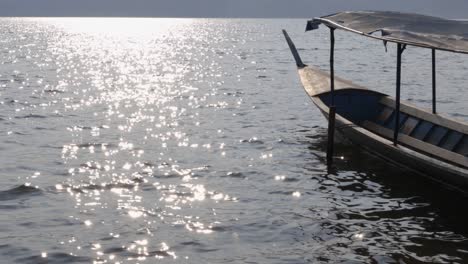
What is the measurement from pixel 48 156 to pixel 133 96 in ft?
52.7

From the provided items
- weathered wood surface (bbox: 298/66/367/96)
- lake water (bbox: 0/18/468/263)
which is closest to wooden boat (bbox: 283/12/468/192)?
weathered wood surface (bbox: 298/66/367/96)

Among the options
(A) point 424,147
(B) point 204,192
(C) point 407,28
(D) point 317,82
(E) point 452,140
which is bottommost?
(B) point 204,192

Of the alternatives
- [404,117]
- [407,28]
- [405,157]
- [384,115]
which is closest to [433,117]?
[404,117]

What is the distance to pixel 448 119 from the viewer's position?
18.5 meters

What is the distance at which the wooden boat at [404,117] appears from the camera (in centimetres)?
1521

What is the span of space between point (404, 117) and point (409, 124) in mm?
547

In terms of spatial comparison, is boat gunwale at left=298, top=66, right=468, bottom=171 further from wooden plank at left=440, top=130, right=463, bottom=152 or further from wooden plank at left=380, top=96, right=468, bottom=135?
wooden plank at left=440, top=130, right=463, bottom=152

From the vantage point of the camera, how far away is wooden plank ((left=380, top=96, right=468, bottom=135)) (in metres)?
17.8

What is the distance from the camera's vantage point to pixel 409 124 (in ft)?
65.4

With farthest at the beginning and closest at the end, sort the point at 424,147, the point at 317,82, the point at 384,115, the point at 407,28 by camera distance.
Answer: the point at 317,82
the point at 384,115
the point at 424,147
the point at 407,28

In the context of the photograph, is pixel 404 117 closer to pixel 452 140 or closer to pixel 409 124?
pixel 409 124

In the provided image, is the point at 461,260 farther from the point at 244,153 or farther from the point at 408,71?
the point at 408,71

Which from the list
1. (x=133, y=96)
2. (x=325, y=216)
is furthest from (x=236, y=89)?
(x=325, y=216)

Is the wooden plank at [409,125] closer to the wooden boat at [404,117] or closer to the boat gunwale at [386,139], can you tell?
the wooden boat at [404,117]
